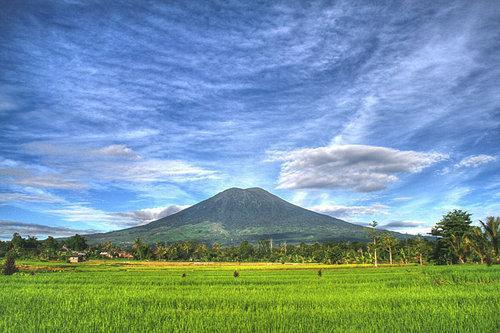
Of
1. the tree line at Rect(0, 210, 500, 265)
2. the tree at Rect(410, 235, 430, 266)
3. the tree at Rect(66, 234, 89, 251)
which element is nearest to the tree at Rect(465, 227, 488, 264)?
the tree line at Rect(0, 210, 500, 265)

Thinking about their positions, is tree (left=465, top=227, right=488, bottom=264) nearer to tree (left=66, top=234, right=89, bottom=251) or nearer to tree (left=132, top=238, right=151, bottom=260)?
tree (left=132, top=238, right=151, bottom=260)

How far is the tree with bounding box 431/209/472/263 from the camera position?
180ft

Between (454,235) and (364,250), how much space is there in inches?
1950

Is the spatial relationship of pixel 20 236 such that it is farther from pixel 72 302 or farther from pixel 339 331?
pixel 339 331

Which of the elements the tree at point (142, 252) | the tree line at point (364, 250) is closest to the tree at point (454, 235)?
the tree line at point (364, 250)

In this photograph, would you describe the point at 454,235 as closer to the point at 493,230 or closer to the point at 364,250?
the point at 493,230

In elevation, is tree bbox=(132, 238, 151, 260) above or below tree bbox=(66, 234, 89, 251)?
below

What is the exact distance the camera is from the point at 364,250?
105 m

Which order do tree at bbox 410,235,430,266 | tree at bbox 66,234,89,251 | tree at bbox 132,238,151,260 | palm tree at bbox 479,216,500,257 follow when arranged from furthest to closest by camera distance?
tree at bbox 66,234,89,251 → tree at bbox 132,238,151,260 → tree at bbox 410,235,430,266 → palm tree at bbox 479,216,500,257

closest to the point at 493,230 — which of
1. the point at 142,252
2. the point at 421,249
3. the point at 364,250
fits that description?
the point at 421,249

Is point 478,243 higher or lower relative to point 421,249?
higher

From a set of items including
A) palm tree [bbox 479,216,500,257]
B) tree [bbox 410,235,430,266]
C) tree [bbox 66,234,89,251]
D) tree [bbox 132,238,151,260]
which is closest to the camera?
palm tree [bbox 479,216,500,257]

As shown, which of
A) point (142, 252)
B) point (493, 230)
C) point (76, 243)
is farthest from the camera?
point (76, 243)

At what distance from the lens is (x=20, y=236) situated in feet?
368
